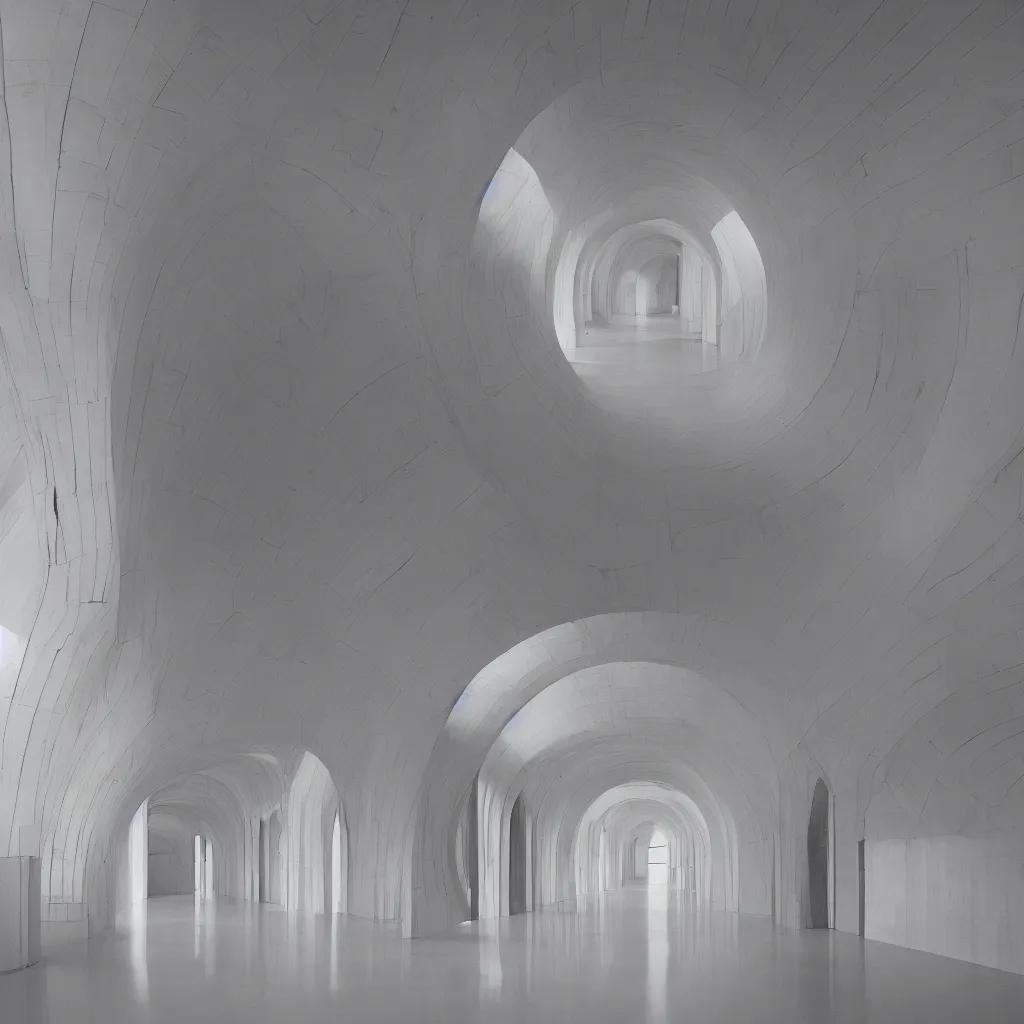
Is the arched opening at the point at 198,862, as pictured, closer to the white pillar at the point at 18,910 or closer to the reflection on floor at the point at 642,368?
the reflection on floor at the point at 642,368

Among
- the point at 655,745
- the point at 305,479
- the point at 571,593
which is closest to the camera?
the point at 305,479

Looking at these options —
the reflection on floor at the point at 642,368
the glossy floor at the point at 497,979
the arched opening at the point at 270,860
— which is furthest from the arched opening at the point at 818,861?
the arched opening at the point at 270,860

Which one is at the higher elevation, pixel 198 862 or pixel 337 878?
pixel 337 878

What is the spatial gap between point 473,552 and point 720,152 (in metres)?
5.44

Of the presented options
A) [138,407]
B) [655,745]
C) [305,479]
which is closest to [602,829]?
[655,745]

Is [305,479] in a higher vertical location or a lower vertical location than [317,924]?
higher

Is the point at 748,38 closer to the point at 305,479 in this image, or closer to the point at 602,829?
the point at 305,479

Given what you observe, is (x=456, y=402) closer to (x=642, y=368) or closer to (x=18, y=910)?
(x=642, y=368)

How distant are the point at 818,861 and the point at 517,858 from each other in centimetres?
861

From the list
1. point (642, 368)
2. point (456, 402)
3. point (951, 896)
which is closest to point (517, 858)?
point (951, 896)

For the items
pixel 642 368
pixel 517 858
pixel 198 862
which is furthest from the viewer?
pixel 198 862

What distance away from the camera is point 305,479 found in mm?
12477

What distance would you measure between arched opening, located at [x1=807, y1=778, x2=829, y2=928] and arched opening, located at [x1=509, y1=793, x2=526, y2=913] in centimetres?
763

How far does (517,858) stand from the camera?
2472 centimetres
